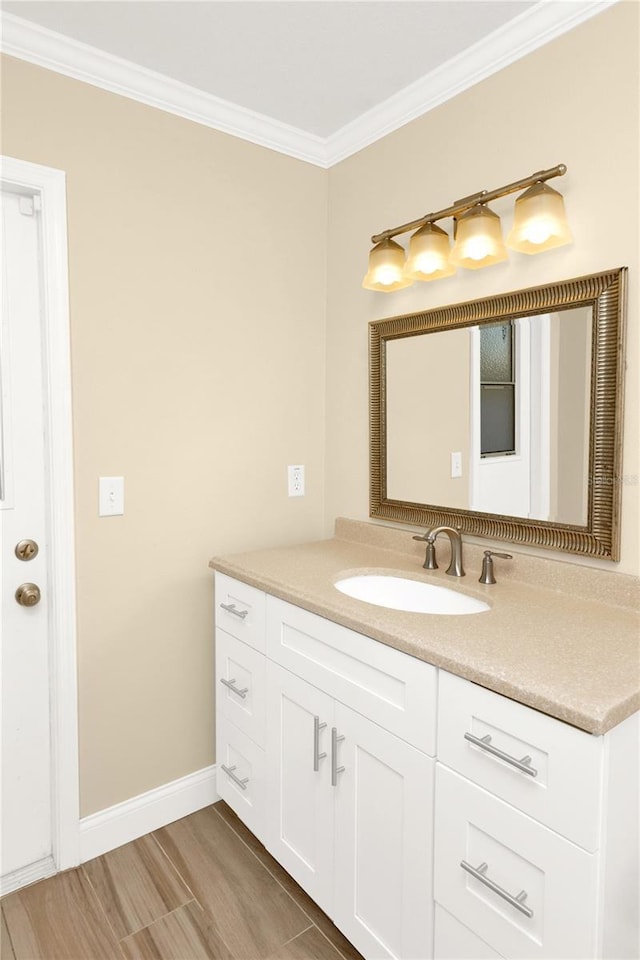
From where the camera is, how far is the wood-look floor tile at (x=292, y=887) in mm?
1548

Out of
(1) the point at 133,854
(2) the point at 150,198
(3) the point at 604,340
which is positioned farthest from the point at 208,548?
(3) the point at 604,340

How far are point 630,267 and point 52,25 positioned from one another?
1.64 metres

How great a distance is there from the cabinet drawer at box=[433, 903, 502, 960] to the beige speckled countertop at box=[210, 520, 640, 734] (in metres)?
0.51

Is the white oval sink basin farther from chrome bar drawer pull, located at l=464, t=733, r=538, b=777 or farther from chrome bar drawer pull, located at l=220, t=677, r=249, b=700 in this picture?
chrome bar drawer pull, located at l=464, t=733, r=538, b=777

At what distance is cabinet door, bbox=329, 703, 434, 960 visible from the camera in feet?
4.04

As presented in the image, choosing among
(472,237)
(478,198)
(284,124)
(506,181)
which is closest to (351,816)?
(472,237)

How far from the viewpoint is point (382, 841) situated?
4.38 feet

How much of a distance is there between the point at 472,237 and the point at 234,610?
4.22 ft

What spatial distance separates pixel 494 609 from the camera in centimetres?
143

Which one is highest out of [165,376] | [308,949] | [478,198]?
[478,198]

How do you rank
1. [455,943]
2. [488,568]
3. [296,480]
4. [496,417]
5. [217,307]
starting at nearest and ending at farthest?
[455,943] → [488,568] → [496,417] → [217,307] → [296,480]

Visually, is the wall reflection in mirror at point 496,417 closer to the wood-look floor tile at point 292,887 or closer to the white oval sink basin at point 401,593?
the white oval sink basin at point 401,593

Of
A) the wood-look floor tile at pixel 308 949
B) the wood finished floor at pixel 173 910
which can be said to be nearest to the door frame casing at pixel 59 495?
the wood finished floor at pixel 173 910

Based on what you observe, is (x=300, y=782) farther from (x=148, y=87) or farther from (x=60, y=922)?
(x=148, y=87)
